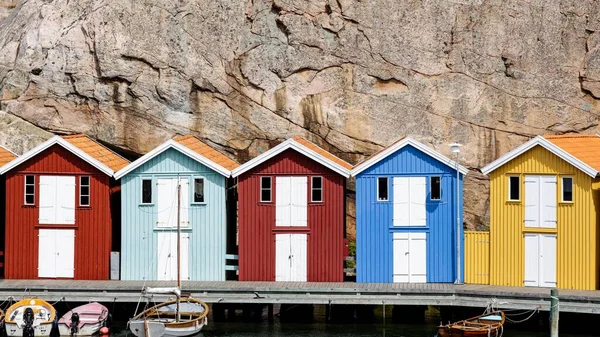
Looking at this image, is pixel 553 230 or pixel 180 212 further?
pixel 180 212

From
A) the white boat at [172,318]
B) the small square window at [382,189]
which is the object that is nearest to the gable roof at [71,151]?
the white boat at [172,318]

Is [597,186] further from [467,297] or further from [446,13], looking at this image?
[446,13]

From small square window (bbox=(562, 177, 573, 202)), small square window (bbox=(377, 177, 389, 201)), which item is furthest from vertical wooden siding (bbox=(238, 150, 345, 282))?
small square window (bbox=(562, 177, 573, 202))

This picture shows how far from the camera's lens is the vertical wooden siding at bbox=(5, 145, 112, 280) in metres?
52.5

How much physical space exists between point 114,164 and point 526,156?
1656 cm

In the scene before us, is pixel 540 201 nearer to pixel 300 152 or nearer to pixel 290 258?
pixel 300 152

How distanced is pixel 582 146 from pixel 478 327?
9360 millimetres

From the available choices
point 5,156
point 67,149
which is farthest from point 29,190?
point 5,156

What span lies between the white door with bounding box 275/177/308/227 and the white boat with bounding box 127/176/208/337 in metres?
4.96

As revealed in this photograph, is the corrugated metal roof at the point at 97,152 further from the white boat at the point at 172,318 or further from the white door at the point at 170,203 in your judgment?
the white boat at the point at 172,318

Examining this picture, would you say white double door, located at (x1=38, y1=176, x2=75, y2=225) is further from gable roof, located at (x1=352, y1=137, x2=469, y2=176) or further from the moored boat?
gable roof, located at (x1=352, y1=137, x2=469, y2=176)

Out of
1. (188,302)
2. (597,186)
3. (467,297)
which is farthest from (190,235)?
(597,186)

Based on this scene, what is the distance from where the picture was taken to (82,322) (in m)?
47.7

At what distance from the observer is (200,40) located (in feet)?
202
